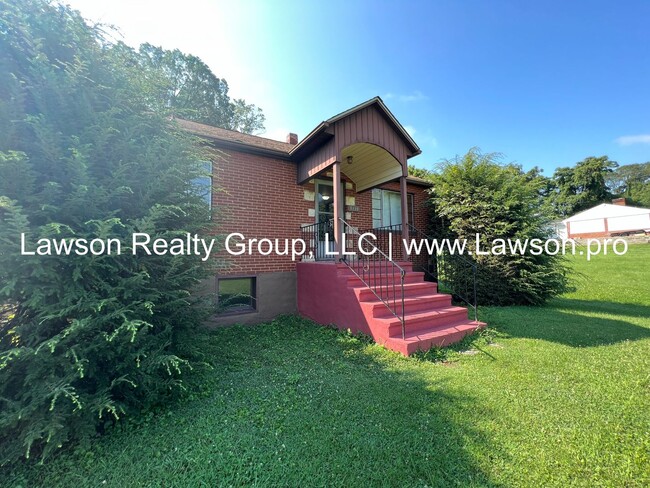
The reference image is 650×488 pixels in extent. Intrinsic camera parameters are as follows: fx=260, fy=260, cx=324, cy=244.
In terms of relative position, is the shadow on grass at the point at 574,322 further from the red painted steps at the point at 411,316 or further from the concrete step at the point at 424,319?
the red painted steps at the point at 411,316

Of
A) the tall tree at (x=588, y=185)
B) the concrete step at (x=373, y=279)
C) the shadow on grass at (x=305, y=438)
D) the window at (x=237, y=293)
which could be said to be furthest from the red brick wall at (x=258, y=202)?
the tall tree at (x=588, y=185)

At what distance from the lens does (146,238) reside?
2648 mm

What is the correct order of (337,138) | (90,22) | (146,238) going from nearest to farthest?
(146,238) < (90,22) < (337,138)

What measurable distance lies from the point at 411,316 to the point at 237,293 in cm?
380

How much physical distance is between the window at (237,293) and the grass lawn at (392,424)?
1.61 metres

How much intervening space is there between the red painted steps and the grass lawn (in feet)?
0.82

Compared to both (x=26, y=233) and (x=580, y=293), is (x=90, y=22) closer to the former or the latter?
(x=26, y=233)

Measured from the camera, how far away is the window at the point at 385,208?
27.0ft

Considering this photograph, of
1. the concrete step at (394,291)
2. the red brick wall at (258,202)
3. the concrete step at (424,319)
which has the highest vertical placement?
the red brick wall at (258,202)

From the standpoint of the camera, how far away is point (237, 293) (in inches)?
234

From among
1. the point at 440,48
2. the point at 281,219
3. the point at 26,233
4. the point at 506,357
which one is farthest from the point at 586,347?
the point at 440,48

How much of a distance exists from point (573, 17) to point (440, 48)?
10.8 feet

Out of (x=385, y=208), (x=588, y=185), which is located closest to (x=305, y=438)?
(x=385, y=208)

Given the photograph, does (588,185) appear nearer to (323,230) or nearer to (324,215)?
(324,215)
